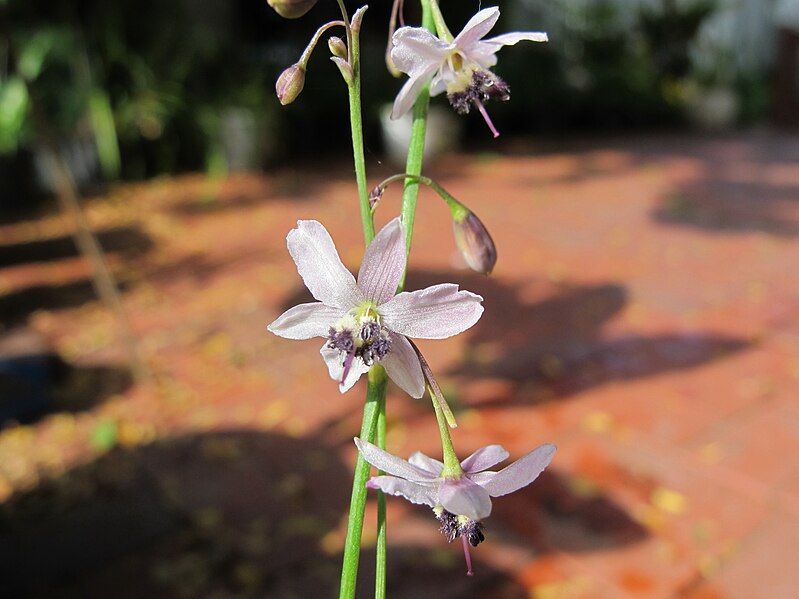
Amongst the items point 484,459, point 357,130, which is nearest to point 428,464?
point 484,459

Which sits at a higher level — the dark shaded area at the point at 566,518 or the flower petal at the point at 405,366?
the flower petal at the point at 405,366

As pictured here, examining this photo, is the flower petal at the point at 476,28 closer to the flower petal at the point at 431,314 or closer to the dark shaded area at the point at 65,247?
the flower petal at the point at 431,314

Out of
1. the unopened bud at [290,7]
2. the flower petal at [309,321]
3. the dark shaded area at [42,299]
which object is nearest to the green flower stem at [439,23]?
the unopened bud at [290,7]

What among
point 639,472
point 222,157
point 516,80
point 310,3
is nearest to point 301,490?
point 639,472

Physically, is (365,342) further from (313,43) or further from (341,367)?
(313,43)

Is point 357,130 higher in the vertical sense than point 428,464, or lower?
higher

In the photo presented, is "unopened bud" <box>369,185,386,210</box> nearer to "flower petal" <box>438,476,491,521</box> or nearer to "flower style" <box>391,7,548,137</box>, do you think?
"flower style" <box>391,7,548,137</box>

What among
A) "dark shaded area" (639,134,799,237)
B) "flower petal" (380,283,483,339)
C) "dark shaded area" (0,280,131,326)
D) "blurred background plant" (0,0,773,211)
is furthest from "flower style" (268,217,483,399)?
"dark shaded area" (639,134,799,237)
